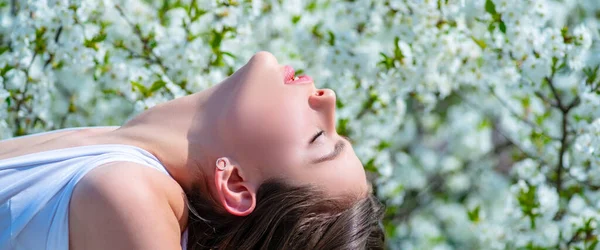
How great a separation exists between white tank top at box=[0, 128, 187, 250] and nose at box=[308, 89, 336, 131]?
1.10ft

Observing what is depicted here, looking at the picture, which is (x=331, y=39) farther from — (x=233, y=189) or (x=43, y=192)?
(x=43, y=192)

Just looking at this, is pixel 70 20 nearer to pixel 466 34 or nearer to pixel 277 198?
pixel 277 198

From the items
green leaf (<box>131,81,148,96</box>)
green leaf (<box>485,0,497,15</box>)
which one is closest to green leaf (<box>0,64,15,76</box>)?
green leaf (<box>131,81,148,96</box>)

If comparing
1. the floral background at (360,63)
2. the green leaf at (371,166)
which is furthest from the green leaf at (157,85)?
the green leaf at (371,166)

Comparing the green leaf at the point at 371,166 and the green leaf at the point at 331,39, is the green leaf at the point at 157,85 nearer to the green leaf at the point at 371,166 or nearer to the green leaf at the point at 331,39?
the green leaf at the point at 331,39

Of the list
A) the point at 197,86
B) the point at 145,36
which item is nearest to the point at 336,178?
the point at 197,86

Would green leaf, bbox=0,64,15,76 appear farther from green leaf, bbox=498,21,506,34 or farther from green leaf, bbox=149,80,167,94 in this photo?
green leaf, bbox=498,21,506,34

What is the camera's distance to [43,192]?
1624 mm

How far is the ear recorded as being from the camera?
172cm

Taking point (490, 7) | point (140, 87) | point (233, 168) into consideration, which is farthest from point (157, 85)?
point (490, 7)

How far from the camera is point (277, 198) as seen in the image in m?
1.74

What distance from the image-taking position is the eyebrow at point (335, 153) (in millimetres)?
1760

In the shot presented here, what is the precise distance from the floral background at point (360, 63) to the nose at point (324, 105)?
699 mm

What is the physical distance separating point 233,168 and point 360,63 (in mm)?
1020
